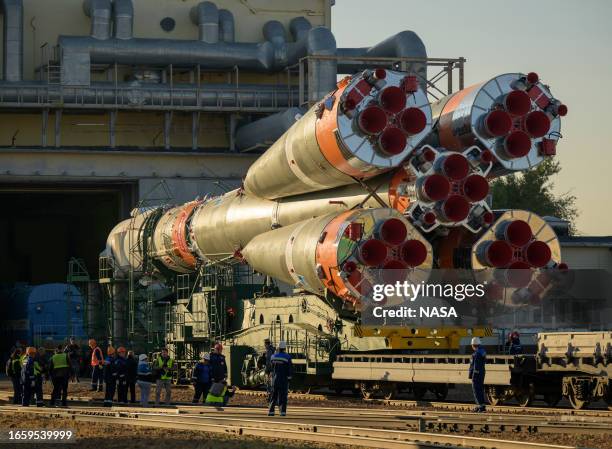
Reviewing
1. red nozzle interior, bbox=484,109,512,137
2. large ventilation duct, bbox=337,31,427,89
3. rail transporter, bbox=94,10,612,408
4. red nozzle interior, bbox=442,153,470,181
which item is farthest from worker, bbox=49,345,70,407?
large ventilation duct, bbox=337,31,427,89

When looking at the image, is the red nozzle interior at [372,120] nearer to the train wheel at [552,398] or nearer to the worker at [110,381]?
the train wheel at [552,398]

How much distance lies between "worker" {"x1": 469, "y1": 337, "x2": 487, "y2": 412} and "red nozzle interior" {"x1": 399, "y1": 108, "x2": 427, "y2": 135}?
4523mm

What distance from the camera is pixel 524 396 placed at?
83.5 feet

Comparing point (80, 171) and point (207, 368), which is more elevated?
point (80, 171)

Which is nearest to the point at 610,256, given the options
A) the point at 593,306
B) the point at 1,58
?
the point at 593,306

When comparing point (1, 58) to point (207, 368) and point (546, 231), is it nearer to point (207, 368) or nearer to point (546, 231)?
point (207, 368)

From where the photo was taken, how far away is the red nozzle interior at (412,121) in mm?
25438

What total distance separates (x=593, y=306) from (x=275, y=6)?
1103 inches

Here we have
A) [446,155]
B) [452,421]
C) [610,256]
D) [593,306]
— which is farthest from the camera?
[610,256]

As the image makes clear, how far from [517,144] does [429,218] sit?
7.79ft

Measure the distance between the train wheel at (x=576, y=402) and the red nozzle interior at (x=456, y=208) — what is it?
13.4 ft

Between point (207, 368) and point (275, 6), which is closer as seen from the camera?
point (207, 368)

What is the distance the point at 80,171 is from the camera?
5369 cm

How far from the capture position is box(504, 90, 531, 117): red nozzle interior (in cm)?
2523
